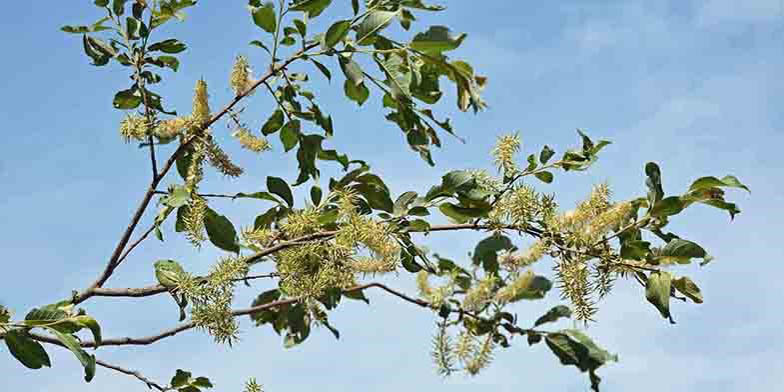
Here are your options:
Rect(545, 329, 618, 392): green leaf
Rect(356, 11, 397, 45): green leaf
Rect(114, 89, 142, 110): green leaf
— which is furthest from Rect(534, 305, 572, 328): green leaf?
Rect(114, 89, 142, 110): green leaf

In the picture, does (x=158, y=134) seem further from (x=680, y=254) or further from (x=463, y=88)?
(x=680, y=254)

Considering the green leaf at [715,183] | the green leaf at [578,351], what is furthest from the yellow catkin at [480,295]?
the green leaf at [715,183]

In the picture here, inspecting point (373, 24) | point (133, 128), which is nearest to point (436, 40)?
point (373, 24)

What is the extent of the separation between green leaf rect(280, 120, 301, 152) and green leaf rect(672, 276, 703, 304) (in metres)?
0.82

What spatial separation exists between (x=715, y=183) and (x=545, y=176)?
0.28m

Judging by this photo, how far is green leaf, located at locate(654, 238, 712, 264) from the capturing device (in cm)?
169

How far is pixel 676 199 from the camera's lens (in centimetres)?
171

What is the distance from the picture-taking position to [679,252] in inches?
67.0

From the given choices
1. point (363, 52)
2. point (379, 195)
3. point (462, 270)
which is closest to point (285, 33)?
point (363, 52)

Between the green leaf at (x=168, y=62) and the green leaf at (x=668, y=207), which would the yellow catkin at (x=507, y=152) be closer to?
the green leaf at (x=668, y=207)

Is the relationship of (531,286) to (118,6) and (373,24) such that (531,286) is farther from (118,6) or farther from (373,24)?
(118,6)

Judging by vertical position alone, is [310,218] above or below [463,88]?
below

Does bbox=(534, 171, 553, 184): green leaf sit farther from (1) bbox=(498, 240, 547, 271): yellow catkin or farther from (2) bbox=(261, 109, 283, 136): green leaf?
(2) bbox=(261, 109, 283, 136): green leaf

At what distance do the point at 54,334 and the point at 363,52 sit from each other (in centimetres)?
70
